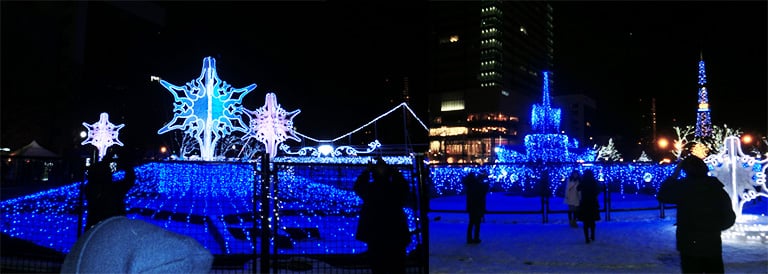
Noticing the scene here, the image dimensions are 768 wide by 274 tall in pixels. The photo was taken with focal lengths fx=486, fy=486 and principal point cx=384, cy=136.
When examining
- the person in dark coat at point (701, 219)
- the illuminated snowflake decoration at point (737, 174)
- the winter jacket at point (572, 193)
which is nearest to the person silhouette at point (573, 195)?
the winter jacket at point (572, 193)

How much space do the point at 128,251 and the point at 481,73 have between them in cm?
10696

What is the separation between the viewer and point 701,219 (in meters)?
4.15

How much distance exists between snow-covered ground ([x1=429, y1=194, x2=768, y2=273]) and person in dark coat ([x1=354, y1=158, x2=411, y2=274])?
235 cm

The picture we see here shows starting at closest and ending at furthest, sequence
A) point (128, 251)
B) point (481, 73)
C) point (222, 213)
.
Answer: point (128, 251)
point (222, 213)
point (481, 73)

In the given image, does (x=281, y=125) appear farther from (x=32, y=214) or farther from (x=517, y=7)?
(x=517, y=7)

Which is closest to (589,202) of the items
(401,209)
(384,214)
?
(401,209)

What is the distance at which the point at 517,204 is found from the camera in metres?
18.2

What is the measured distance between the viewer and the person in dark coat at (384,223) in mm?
4695

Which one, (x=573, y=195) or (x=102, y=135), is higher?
(x=102, y=135)

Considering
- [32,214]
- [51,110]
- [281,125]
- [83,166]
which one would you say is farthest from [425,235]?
[51,110]

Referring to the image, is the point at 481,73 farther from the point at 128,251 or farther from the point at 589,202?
the point at 128,251

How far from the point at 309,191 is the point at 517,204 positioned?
464 inches

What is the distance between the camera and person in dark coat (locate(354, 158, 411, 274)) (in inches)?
185

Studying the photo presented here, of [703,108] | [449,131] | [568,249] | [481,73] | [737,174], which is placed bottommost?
[568,249]
